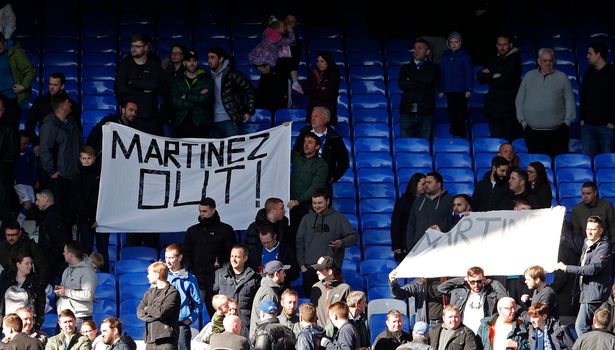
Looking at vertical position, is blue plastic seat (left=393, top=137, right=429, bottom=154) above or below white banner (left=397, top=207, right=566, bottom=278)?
above

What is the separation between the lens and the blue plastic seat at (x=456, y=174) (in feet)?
65.5

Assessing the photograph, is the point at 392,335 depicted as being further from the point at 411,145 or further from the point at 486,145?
the point at 486,145

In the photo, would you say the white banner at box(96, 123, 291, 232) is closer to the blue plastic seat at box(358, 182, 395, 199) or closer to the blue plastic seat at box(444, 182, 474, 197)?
the blue plastic seat at box(358, 182, 395, 199)

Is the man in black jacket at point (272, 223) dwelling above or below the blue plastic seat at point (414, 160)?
below

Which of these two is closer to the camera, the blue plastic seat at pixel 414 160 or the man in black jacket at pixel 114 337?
the man in black jacket at pixel 114 337

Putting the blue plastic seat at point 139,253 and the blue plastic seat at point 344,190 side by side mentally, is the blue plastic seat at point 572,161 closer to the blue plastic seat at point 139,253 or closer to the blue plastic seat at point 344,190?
the blue plastic seat at point 344,190

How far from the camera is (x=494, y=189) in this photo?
18375 mm

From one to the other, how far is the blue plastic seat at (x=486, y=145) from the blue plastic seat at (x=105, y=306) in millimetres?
5194

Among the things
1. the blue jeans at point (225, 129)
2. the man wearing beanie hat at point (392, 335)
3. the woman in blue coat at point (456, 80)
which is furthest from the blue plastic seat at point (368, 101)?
the man wearing beanie hat at point (392, 335)

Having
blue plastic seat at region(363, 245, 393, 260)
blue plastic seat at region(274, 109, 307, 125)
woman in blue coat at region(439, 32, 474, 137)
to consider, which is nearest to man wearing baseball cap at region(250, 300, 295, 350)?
blue plastic seat at region(363, 245, 393, 260)

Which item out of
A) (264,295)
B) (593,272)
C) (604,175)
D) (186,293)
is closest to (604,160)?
(604,175)

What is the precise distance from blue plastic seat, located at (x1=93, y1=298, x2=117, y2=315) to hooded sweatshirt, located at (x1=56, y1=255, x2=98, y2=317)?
50cm

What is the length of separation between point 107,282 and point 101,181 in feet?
4.33

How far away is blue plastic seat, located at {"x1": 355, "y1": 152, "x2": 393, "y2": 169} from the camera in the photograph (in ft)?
66.5
